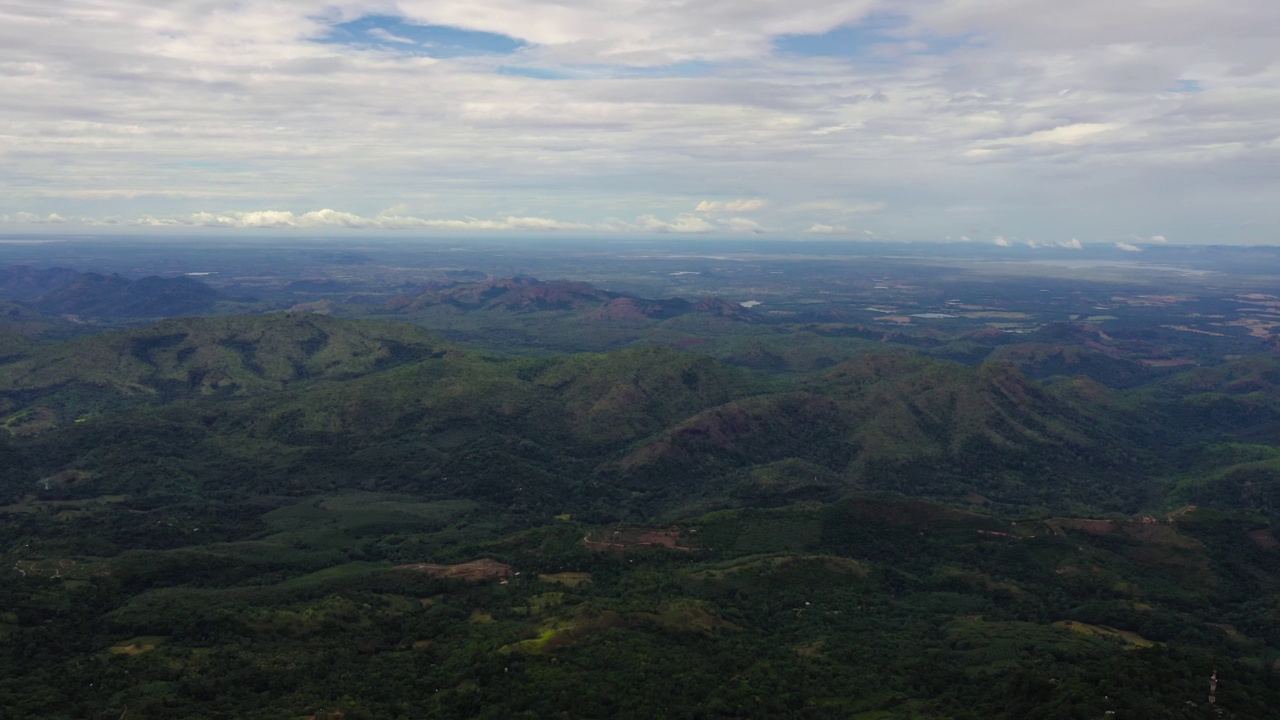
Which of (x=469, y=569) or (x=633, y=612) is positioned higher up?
(x=633, y=612)

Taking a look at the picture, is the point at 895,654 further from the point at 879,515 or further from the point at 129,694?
the point at 129,694

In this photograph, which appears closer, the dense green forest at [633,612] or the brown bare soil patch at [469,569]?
the dense green forest at [633,612]

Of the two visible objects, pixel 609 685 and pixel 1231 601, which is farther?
pixel 1231 601

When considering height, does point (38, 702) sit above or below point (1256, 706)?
below

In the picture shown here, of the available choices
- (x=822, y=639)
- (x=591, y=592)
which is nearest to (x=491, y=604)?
(x=591, y=592)

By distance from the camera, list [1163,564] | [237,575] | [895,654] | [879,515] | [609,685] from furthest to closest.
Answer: [879,515], [1163,564], [237,575], [895,654], [609,685]

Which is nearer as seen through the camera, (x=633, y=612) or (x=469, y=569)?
(x=633, y=612)

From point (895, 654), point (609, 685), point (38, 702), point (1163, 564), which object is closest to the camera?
point (38, 702)

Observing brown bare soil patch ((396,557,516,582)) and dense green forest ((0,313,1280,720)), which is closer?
dense green forest ((0,313,1280,720))
